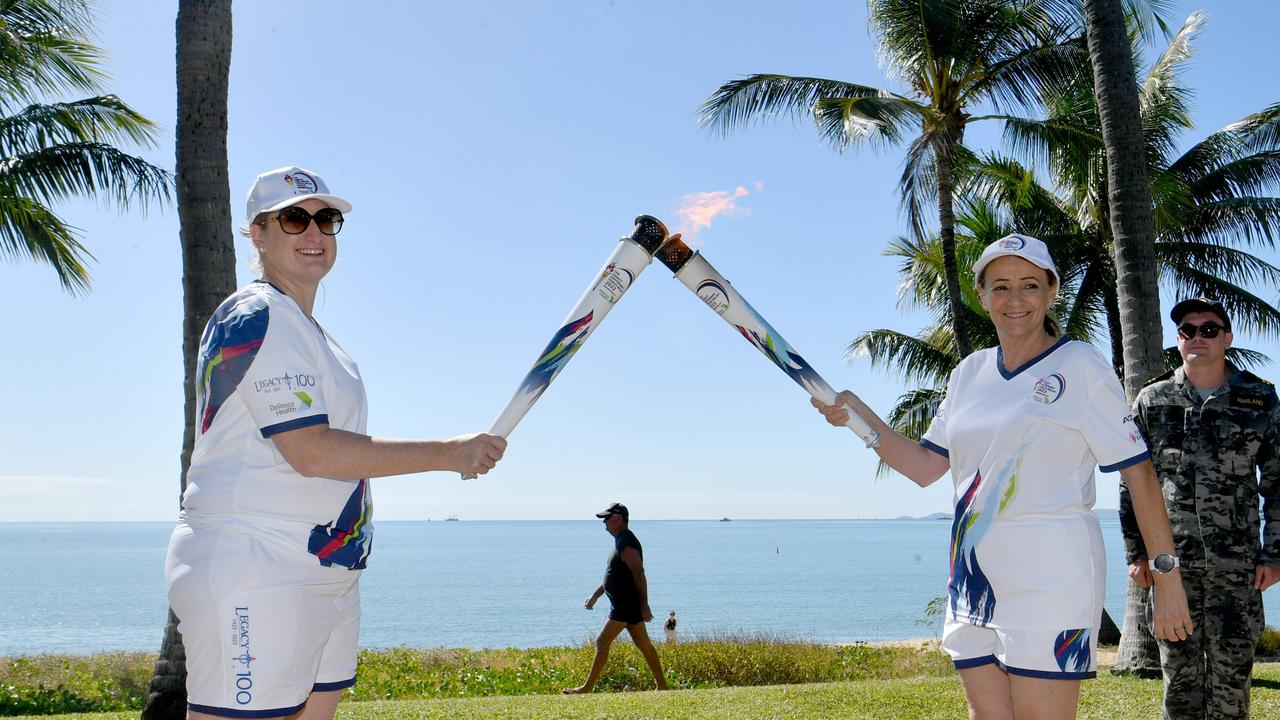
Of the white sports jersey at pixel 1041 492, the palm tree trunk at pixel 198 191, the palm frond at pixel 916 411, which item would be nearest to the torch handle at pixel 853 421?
the white sports jersey at pixel 1041 492

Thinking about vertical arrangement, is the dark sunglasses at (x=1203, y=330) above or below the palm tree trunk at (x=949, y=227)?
below

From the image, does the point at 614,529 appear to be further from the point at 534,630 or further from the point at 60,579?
the point at 60,579

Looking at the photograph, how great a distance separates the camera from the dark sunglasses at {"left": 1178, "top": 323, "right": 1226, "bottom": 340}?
4.98 metres

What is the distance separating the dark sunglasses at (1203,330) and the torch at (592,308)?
9.22ft

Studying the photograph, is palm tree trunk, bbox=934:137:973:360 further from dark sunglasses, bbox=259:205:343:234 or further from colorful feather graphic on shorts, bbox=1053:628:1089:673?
dark sunglasses, bbox=259:205:343:234

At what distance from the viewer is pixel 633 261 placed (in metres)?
3.84

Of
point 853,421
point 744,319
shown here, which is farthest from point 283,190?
point 853,421

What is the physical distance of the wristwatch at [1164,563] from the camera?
3.67 metres

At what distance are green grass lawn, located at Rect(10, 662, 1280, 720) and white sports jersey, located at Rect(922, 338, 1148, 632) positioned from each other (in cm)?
481

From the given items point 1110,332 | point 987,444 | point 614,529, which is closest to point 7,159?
point 614,529

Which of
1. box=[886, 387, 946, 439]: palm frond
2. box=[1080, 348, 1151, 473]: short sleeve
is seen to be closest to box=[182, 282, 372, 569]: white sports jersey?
box=[1080, 348, 1151, 473]: short sleeve

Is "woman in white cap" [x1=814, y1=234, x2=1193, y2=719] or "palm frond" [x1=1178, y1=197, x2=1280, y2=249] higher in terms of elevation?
"palm frond" [x1=1178, y1=197, x2=1280, y2=249]

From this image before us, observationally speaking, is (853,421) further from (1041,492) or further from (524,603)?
(524,603)

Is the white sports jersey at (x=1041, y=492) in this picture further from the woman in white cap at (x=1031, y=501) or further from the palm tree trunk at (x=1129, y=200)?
the palm tree trunk at (x=1129, y=200)
